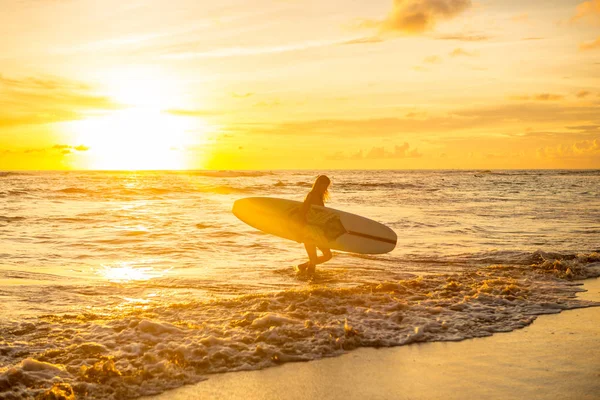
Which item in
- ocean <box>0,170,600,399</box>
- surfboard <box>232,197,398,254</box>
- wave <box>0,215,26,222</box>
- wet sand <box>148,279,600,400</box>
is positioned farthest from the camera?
wave <box>0,215,26,222</box>

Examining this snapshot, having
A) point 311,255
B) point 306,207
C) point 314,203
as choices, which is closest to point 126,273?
point 311,255

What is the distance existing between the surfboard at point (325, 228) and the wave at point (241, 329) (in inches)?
69.1

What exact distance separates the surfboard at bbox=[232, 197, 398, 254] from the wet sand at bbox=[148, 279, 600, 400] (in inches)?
167

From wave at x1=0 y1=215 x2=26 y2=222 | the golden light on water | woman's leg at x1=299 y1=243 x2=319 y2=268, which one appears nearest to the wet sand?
woman's leg at x1=299 y1=243 x2=319 y2=268

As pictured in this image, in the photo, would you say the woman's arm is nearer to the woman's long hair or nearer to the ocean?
the woman's long hair

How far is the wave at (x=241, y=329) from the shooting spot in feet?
13.9

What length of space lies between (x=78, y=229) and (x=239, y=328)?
33.0ft

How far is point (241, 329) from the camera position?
536cm

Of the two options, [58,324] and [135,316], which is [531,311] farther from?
[58,324]

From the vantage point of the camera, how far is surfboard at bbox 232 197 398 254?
909cm

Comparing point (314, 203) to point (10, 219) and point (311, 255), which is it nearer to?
point (311, 255)

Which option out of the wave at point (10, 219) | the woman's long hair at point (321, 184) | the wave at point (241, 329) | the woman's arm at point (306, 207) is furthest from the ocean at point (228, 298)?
the wave at point (10, 219)

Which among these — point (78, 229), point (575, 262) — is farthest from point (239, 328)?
point (78, 229)

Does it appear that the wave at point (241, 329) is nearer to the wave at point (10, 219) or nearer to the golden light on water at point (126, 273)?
the golden light on water at point (126, 273)
